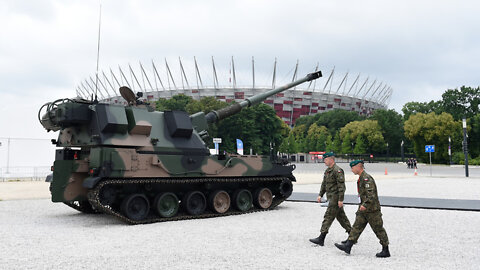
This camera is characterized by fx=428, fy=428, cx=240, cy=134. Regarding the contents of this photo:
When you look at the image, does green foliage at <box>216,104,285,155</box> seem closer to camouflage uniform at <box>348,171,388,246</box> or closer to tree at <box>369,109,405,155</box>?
tree at <box>369,109,405,155</box>

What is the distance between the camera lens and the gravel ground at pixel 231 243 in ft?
20.2

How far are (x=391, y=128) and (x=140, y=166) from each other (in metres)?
85.3

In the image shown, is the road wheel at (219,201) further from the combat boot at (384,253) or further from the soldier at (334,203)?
the combat boot at (384,253)

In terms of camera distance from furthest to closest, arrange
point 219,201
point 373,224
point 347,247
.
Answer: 1. point 219,201
2. point 347,247
3. point 373,224

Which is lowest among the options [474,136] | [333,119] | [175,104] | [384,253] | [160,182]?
[384,253]

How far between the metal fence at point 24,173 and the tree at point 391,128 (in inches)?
2821

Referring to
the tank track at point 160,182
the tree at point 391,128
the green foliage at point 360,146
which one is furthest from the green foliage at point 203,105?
the tank track at point 160,182

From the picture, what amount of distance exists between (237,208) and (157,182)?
2.87m

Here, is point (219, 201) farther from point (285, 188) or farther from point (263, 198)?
point (285, 188)

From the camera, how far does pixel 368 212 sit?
6.38m

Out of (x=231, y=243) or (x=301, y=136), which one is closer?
(x=231, y=243)

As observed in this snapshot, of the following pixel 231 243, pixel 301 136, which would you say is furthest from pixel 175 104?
pixel 231 243

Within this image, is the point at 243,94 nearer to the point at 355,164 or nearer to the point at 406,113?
the point at 406,113

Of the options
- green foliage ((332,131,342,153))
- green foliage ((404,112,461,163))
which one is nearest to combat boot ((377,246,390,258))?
green foliage ((404,112,461,163))
